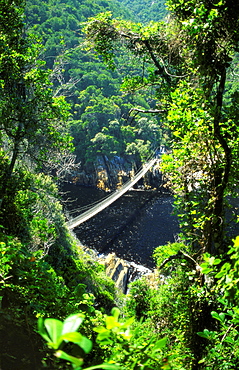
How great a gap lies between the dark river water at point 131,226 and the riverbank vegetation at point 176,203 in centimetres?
783

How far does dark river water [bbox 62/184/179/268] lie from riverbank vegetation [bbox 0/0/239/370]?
7.83m

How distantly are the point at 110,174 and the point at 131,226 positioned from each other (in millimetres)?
12993

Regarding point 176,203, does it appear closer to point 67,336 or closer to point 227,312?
point 227,312

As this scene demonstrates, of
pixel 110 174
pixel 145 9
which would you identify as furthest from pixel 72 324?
pixel 145 9

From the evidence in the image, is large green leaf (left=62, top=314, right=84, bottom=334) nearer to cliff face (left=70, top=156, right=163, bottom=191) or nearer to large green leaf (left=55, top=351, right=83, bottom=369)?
large green leaf (left=55, top=351, right=83, bottom=369)

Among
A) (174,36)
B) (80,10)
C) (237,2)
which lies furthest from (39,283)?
(80,10)

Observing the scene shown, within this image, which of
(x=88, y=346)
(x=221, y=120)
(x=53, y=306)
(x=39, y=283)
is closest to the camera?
(x=88, y=346)

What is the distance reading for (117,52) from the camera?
432 cm

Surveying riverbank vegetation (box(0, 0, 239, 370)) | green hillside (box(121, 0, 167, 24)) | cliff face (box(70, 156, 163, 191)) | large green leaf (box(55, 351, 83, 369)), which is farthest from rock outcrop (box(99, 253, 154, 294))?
green hillside (box(121, 0, 167, 24))

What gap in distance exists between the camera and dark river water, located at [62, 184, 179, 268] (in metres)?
16.5

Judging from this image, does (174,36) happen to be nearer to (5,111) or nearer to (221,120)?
(221,120)

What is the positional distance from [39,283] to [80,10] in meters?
64.9

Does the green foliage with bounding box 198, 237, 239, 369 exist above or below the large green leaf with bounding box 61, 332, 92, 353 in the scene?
below

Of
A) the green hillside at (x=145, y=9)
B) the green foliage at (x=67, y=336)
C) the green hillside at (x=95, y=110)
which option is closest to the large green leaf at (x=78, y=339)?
the green foliage at (x=67, y=336)
